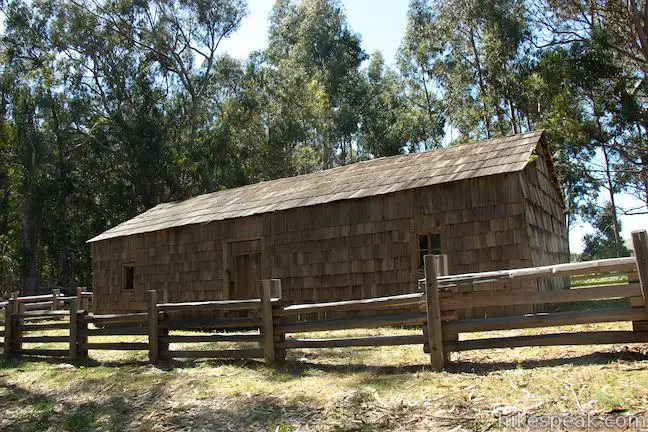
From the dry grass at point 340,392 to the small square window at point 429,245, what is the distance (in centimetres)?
379

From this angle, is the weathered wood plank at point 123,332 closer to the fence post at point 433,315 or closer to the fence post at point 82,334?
the fence post at point 82,334

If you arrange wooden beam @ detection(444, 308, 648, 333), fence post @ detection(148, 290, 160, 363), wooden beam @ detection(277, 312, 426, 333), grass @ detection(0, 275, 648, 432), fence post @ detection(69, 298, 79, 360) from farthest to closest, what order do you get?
1. fence post @ detection(69, 298, 79, 360)
2. fence post @ detection(148, 290, 160, 363)
3. wooden beam @ detection(277, 312, 426, 333)
4. wooden beam @ detection(444, 308, 648, 333)
5. grass @ detection(0, 275, 648, 432)

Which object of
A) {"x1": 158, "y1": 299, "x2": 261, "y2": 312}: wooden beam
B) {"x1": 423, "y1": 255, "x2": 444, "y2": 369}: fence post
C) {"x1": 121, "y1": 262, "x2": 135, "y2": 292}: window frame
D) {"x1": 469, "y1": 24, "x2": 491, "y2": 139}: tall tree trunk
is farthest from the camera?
{"x1": 469, "y1": 24, "x2": 491, "y2": 139}: tall tree trunk

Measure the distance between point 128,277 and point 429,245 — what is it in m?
11.7

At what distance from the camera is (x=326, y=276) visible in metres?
13.5

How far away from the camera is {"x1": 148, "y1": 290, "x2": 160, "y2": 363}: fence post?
8945mm

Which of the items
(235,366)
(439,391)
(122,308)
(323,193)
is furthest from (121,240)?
(439,391)

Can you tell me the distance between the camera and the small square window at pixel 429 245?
12.2 m

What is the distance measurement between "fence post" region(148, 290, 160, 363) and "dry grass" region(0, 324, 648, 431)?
11.1 inches

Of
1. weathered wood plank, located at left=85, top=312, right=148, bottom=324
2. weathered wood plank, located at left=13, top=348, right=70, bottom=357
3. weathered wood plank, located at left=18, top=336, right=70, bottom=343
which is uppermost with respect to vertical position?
weathered wood plank, located at left=85, top=312, right=148, bottom=324

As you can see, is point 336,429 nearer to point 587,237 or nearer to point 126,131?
point 126,131

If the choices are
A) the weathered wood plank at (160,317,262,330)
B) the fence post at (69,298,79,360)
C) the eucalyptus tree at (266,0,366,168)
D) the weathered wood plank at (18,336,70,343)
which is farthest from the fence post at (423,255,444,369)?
the eucalyptus tree at (266,0,366,168)

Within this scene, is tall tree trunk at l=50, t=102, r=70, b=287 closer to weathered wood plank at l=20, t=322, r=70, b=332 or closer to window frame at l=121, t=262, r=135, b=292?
window frame at l=121, t=262, r=135, b=292

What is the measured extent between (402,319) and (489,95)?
28.5m
